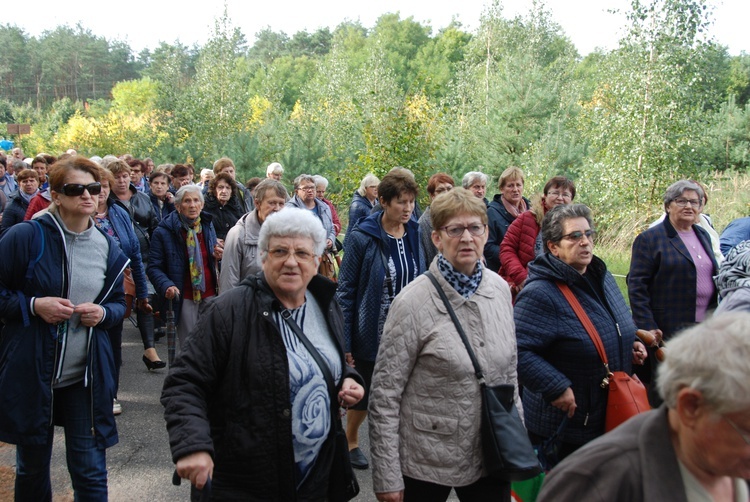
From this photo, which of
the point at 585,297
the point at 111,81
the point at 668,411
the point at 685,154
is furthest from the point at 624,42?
the point at 111,81

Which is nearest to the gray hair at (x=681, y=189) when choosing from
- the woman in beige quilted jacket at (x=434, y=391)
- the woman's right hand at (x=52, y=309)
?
the woman in beige quilted jacket at (x=434, y=391)

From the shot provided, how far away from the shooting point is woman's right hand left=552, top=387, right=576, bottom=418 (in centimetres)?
333

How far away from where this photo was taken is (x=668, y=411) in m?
1.62

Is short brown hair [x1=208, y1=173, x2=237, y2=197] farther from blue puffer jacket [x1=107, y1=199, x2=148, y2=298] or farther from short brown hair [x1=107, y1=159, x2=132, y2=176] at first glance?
blue puffer jacket [x1=107, y1=199, x2=148, y2=298]

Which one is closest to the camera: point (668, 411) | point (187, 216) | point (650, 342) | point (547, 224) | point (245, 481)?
point (668, 411)

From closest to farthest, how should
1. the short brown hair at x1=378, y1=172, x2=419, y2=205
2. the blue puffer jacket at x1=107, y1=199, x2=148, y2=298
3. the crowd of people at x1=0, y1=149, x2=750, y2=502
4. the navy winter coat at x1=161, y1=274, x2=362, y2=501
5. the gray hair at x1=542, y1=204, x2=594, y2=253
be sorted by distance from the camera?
the crowd of people at x1=0, y1=149, x2=750, y2=502 → the navy winter coat at x1=161, y1=274, x2=362, y2=501 → the gray hair at x1=542, y1=204, x2=594, y2=253 → the short brown hair at x1=378, y1=172, x2=419, y2=205 → the blue puffer jacket at x1=107, y1=199, x2=148, y2=298

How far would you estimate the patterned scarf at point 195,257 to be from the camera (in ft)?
19.7

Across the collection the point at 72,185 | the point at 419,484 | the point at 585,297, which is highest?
the point at 72,185

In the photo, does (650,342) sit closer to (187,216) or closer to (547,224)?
(547,224)

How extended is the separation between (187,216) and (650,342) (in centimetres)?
403

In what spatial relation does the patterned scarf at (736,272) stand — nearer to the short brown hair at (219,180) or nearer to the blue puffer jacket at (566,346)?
the blue puffer jacket at (566,346)

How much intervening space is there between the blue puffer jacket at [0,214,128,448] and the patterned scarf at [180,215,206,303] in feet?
7.85

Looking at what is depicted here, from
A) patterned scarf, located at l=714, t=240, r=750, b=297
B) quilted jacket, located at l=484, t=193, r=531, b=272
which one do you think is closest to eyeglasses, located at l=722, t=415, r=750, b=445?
patterned scarf, located at l=714, t=240, r=750, b=297

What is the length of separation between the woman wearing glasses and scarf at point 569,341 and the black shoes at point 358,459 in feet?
5.43
